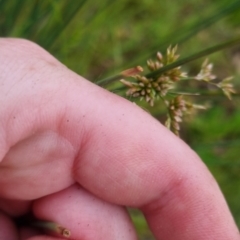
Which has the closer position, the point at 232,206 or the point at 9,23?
the point at 9,23

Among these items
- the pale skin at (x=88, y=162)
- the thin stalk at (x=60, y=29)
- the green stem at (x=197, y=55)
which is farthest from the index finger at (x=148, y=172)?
the thin stalk at (x=60, y=29)

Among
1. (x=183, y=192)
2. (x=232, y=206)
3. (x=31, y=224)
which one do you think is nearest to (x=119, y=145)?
(x=183, y=192)

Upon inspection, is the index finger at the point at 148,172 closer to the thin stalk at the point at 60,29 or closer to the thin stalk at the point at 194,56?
the thin stalk at the point at 194,56

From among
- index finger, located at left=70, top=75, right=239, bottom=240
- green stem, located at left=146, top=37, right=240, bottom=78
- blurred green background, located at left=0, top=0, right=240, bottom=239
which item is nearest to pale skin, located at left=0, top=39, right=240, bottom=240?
index finger, located at left=70, top=75, right=239, bottom=240

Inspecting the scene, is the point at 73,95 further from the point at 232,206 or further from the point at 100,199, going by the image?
the point at 232,206

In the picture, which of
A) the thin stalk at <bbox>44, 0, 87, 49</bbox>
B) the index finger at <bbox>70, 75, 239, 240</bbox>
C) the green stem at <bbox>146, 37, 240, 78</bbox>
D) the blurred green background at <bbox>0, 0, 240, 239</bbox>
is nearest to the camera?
the green stem at <bbox>146, 37, 240, 78</bbox>

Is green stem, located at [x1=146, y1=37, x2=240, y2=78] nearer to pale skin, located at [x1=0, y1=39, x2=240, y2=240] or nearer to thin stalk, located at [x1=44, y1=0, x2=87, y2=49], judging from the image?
pale skin, located at [x1=0, y1=39, x2=240, y2=240]

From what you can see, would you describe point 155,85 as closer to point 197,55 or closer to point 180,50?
point 197,55

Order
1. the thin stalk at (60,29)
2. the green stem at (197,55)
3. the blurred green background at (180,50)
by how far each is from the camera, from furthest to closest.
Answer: the blurred green background at (180,50) < the thin stalk at (60,29) < the green stem at (197,55)
